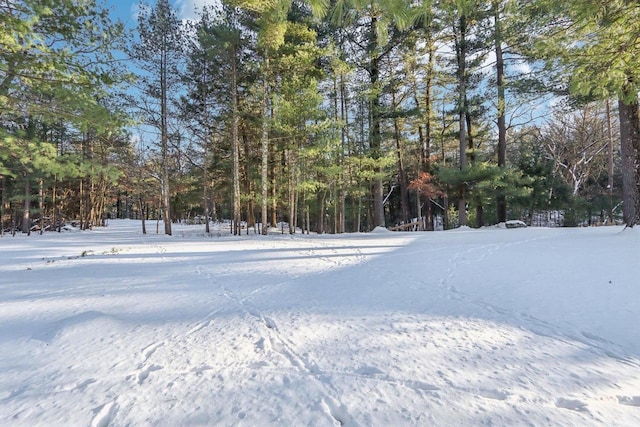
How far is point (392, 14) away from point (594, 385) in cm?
344

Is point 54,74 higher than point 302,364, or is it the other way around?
point 54,74

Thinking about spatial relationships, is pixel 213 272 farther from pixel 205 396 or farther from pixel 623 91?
pixel 623 91

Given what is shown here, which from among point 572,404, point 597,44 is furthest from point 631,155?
point 572,404

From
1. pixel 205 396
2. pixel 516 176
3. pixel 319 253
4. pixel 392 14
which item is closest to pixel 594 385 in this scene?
pixel 205 396

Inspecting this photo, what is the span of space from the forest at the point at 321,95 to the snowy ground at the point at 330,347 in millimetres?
3027

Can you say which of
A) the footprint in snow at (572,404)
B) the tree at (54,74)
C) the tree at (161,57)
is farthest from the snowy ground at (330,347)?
the tree at (161,57)

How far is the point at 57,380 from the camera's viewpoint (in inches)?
74.7

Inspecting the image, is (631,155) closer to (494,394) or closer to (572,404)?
(572,404)

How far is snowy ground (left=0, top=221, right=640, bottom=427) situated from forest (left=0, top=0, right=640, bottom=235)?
3027 mm

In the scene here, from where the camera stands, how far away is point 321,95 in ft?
36.8

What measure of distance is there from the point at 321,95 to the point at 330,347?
1037cm

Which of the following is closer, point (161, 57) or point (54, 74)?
point (54, 74)

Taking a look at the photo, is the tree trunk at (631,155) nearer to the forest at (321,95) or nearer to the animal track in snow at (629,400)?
the forest at (321,95)

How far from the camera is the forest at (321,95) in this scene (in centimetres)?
504
